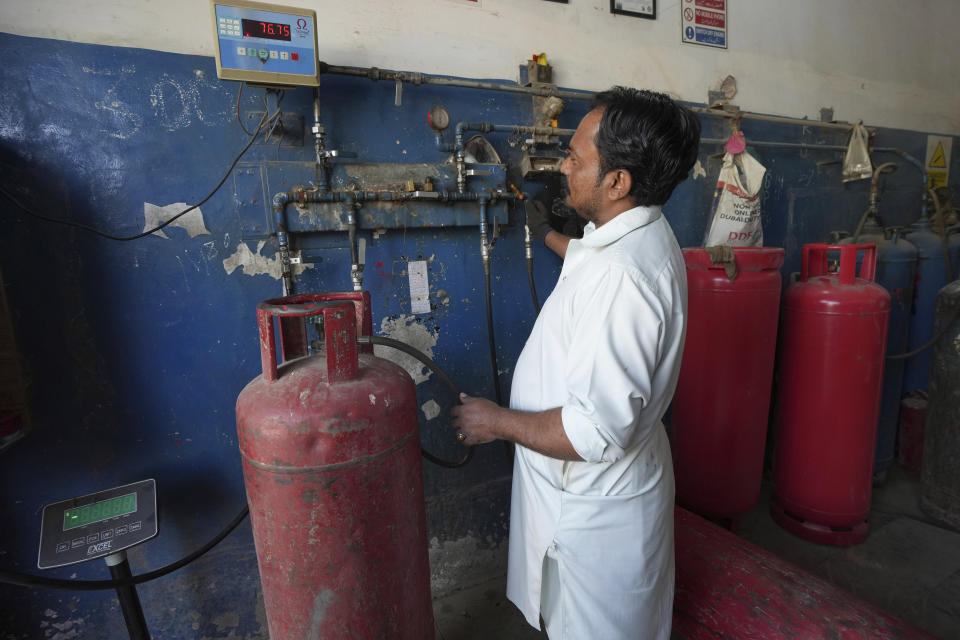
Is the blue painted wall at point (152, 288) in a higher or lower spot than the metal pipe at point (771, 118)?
lower

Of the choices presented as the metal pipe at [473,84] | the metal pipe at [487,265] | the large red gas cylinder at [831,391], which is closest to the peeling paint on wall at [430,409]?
the metal pipe at [487,265]

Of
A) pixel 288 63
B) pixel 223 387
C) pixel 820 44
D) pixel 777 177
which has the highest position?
pixel 820 44

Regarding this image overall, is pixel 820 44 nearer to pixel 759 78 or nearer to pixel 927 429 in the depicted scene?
pixel 759 78

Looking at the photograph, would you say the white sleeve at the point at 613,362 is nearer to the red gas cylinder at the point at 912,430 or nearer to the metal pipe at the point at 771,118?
the metal pipe at the point at 771,118

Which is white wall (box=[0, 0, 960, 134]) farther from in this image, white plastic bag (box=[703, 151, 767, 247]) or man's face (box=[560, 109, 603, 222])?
man's face (box=[560, 109, 603, 222])

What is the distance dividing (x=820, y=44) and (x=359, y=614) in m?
2.77

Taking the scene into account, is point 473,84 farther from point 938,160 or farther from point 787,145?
point 938,160

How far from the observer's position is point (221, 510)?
1433mm

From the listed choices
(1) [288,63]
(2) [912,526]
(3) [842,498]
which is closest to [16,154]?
(1) [288,63]

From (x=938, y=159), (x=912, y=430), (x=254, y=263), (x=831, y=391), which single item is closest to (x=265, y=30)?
(x=254, y=263)

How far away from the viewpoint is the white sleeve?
0.79m

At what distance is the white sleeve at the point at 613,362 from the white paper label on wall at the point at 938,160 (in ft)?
Result: 8.94

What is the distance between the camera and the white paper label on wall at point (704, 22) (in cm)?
189

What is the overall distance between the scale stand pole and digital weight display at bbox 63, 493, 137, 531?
87 mm
